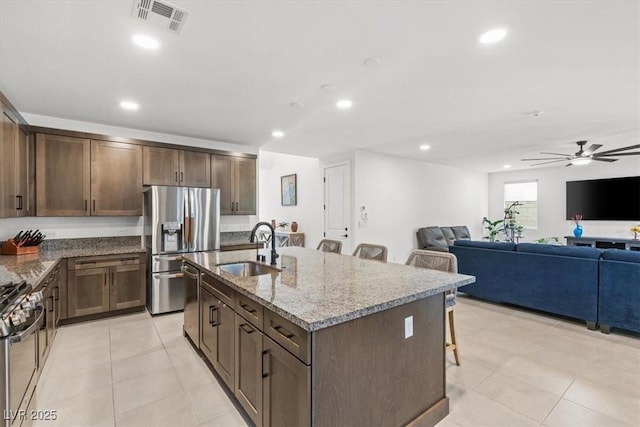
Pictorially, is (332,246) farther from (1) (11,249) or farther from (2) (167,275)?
(1) (11,249)

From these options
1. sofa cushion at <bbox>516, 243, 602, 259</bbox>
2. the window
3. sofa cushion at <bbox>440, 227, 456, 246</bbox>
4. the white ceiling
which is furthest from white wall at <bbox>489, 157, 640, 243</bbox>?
sofa cushion at <bbox>516, 243, 602, 259</bbox>

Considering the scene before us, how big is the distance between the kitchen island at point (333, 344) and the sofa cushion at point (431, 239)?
4.61 m

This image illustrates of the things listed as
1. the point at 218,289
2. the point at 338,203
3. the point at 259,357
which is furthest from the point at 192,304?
the point at 338,203

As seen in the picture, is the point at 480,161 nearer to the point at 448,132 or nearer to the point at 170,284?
the point at 448,132

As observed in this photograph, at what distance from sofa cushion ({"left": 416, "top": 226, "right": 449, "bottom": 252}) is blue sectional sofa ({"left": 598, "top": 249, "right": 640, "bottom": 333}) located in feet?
10.7

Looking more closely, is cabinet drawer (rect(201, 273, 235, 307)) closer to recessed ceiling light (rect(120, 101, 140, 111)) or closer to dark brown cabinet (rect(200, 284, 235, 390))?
dark brown cabinet (rect(200, 284, 235, 390))

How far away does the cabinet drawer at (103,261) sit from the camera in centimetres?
350

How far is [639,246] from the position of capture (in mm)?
5777

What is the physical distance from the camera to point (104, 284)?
368 centimetres

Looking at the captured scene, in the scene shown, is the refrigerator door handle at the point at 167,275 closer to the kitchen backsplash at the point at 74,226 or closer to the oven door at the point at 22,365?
the kitchen backsplash at the point at 74,226

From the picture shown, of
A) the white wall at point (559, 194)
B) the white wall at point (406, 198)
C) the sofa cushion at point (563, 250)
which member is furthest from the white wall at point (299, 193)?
the white wall at point (559, 194)

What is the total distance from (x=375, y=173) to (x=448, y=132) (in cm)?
180

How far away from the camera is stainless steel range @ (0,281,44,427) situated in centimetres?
147

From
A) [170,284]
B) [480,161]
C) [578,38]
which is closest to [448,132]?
[578,38]
